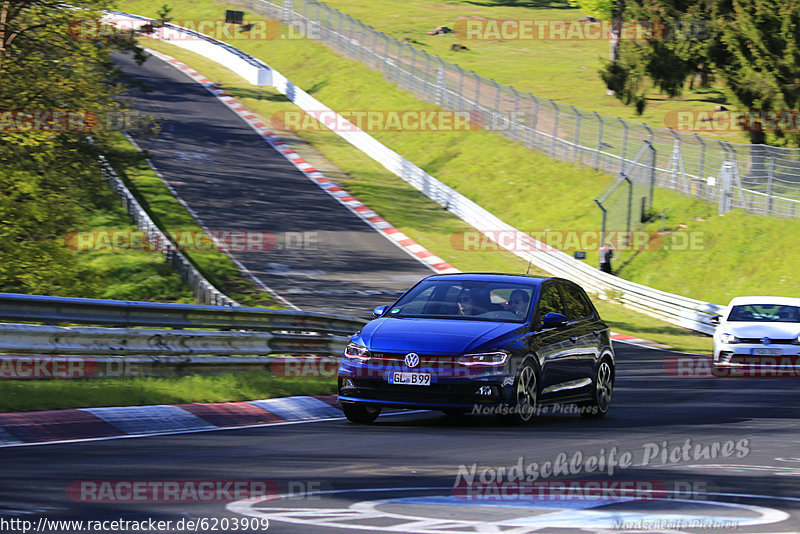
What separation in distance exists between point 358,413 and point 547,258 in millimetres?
21870

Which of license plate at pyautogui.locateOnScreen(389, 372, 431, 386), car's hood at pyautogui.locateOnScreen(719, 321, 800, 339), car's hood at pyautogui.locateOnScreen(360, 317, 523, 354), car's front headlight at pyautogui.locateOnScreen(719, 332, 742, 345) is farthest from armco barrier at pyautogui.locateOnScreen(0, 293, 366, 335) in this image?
car's hood at pyautogui.locateOnScreen(719, 321, 800, 339)

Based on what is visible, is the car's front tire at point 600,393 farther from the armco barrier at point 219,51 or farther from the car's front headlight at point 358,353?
the armco barrier at point 219,51

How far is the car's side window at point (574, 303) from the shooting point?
12.1m

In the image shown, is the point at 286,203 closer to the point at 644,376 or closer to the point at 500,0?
the point at 644,376

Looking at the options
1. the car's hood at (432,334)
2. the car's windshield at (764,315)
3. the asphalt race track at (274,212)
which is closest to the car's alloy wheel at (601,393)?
the car's hood at (432,334)

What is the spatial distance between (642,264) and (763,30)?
26.7 ft

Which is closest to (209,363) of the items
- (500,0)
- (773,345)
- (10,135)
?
(10,135)

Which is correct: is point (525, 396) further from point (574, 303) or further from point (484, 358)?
point (574, 303)

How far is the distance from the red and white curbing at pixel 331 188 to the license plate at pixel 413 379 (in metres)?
19.5

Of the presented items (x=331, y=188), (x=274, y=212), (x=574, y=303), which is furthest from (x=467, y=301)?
(x=331, y=188)

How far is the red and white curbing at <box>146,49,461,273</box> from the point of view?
32.1m

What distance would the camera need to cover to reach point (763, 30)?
32812 mm

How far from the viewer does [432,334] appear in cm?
1024

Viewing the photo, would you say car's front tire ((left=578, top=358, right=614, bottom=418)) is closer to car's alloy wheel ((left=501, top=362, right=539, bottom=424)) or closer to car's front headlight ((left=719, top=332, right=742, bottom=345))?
car's alloy wheel ((left=501, top=362, right=539, bottom=424))
